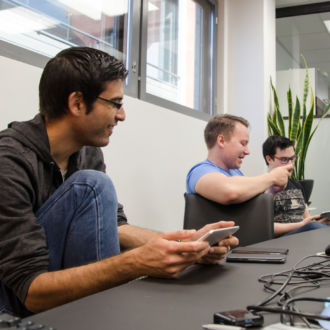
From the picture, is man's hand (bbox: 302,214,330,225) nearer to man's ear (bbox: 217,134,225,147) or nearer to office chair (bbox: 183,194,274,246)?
office chair (bbox: 183,194,274,246)

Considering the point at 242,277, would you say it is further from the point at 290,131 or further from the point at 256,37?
the point at 256,37

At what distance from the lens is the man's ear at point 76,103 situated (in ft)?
4.23

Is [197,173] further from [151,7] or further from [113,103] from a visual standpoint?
[151,7]

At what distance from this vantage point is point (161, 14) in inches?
121

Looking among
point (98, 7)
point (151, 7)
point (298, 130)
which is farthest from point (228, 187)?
point (298, 130)

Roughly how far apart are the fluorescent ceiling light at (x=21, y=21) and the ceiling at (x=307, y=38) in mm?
3108

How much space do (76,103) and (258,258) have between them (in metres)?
0.72

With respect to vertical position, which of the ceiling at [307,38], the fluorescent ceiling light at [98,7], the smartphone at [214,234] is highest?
the ceiling at [307,38]

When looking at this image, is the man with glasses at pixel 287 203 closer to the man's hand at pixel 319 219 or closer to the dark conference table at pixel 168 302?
the man's hand at pixel 319 219

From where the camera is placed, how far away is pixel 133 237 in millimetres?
1376

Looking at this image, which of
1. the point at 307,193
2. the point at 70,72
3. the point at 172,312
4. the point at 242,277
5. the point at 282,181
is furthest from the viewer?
the point at 307,193

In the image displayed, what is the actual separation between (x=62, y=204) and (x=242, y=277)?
453 millimetres

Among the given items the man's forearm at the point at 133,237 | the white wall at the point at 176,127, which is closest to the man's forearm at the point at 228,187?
the white wall at the point at 176,127

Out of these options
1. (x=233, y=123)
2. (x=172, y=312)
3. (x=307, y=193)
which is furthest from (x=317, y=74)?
(x=172, y=312)
